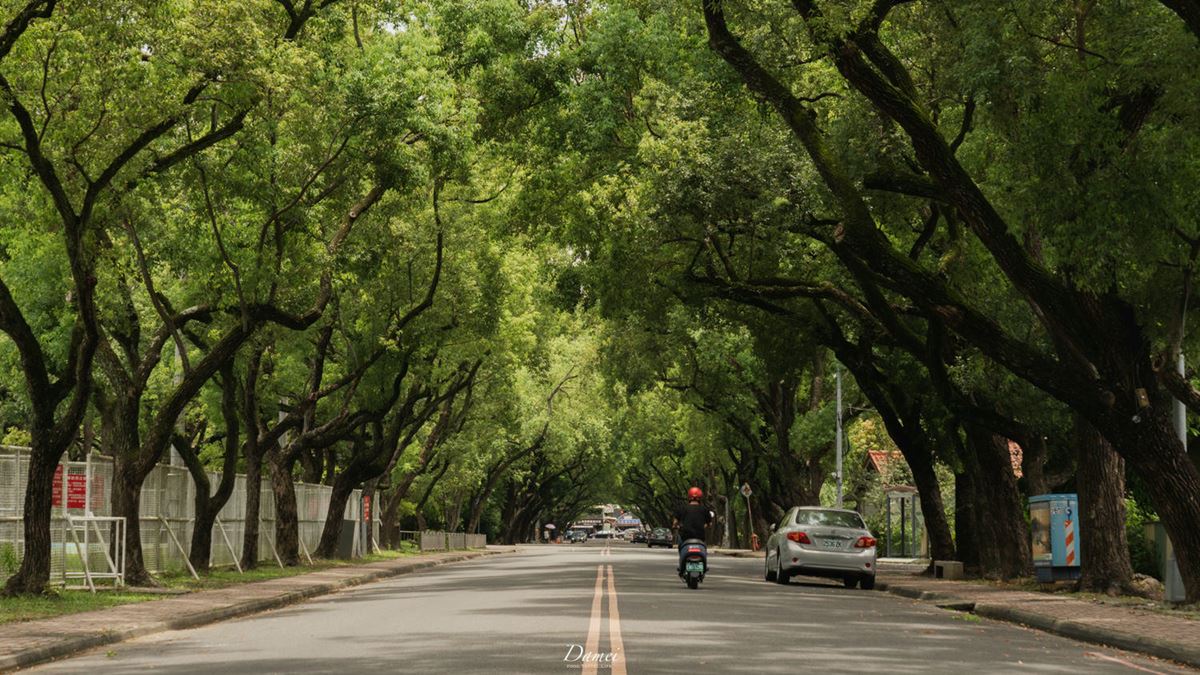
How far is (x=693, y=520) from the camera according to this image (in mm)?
25078

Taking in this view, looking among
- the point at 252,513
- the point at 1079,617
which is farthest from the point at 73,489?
the point at 1079,617

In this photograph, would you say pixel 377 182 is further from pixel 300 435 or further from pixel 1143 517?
pixel 1143 517

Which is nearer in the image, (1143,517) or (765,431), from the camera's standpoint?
(1143,517)

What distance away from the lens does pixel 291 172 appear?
85.1ft

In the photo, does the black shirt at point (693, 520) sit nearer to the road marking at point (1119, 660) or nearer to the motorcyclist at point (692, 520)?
the motorcyclist at point (692, 520)

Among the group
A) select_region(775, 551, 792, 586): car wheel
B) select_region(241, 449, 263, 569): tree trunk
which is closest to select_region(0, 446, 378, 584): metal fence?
select_region(241, 449, 263, 569): tree trunk

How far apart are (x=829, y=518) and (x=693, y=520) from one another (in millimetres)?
4311

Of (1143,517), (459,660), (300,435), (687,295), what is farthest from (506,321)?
(459,660)

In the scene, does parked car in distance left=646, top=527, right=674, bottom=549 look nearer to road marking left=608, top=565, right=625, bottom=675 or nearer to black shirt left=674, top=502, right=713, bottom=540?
black shirt left=674, top=502, right=713, bottom=540

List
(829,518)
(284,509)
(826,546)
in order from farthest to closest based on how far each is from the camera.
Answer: (284,509) < (829,518) < (826,546)

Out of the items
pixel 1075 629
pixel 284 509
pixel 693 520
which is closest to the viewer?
pixel 1075 629

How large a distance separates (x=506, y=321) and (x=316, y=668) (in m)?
32.7

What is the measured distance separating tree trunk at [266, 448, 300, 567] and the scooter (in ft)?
52.6

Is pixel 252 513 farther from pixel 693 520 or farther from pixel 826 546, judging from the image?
pixel 826 546
